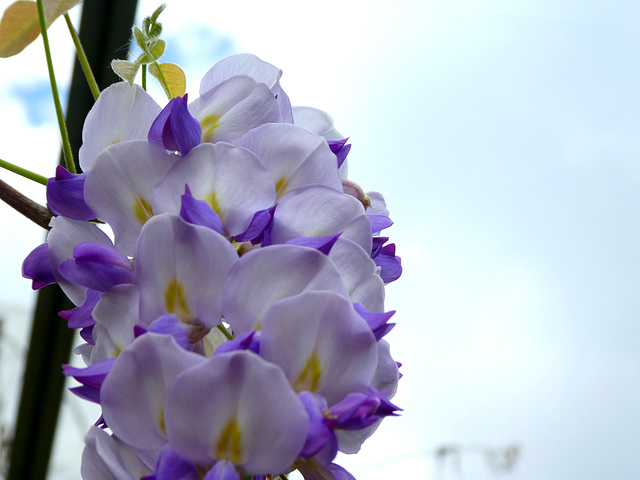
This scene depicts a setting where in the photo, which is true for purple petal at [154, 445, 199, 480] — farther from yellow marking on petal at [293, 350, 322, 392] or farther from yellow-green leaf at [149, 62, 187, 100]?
yellow-green leaf at [149, 62, 187, 100]

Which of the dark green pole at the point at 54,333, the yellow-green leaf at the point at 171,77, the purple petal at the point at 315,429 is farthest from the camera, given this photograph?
the dark green pole at the point at 54,333

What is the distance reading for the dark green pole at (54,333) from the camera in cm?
82

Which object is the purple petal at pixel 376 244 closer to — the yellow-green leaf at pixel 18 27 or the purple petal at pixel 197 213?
the purple petal at pixel 197 213

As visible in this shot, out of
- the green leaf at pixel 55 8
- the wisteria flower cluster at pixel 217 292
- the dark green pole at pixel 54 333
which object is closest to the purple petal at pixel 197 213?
the wisteria flower cluster at pixel 217 292

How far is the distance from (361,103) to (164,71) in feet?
2.29

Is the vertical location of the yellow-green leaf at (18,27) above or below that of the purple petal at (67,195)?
above

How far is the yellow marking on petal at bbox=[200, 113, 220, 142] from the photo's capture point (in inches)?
6.9

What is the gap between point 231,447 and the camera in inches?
4.8

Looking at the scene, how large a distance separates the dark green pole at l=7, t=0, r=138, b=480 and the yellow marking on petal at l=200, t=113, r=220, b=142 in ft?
2.04

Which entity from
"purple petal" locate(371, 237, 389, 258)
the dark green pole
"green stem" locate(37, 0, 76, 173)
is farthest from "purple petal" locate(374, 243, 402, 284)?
the dark green pole

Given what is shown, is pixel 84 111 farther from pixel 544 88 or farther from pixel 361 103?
pixel 544 88

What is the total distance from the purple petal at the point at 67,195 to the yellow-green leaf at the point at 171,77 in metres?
0.07

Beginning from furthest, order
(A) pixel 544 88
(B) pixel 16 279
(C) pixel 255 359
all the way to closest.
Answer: (B) pixel 16 279 < (A) pixel 544 88 < (C) pixel 255 359

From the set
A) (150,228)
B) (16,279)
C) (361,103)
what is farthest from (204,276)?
(16,279)
